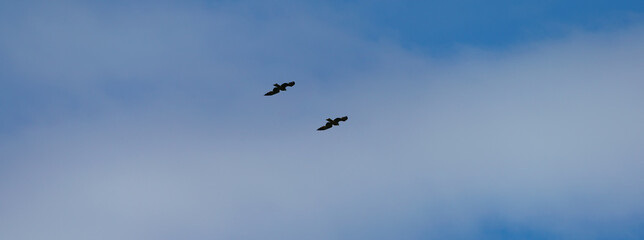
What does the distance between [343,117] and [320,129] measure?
481cm

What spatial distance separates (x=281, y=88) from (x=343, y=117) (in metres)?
10.8

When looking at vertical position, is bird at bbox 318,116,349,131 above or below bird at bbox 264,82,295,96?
below

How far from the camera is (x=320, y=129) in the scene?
12269cm

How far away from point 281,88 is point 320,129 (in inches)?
309

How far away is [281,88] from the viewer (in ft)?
412

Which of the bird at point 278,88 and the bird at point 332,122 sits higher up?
the bird at point 278,88

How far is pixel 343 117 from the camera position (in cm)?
Answer: 11912
